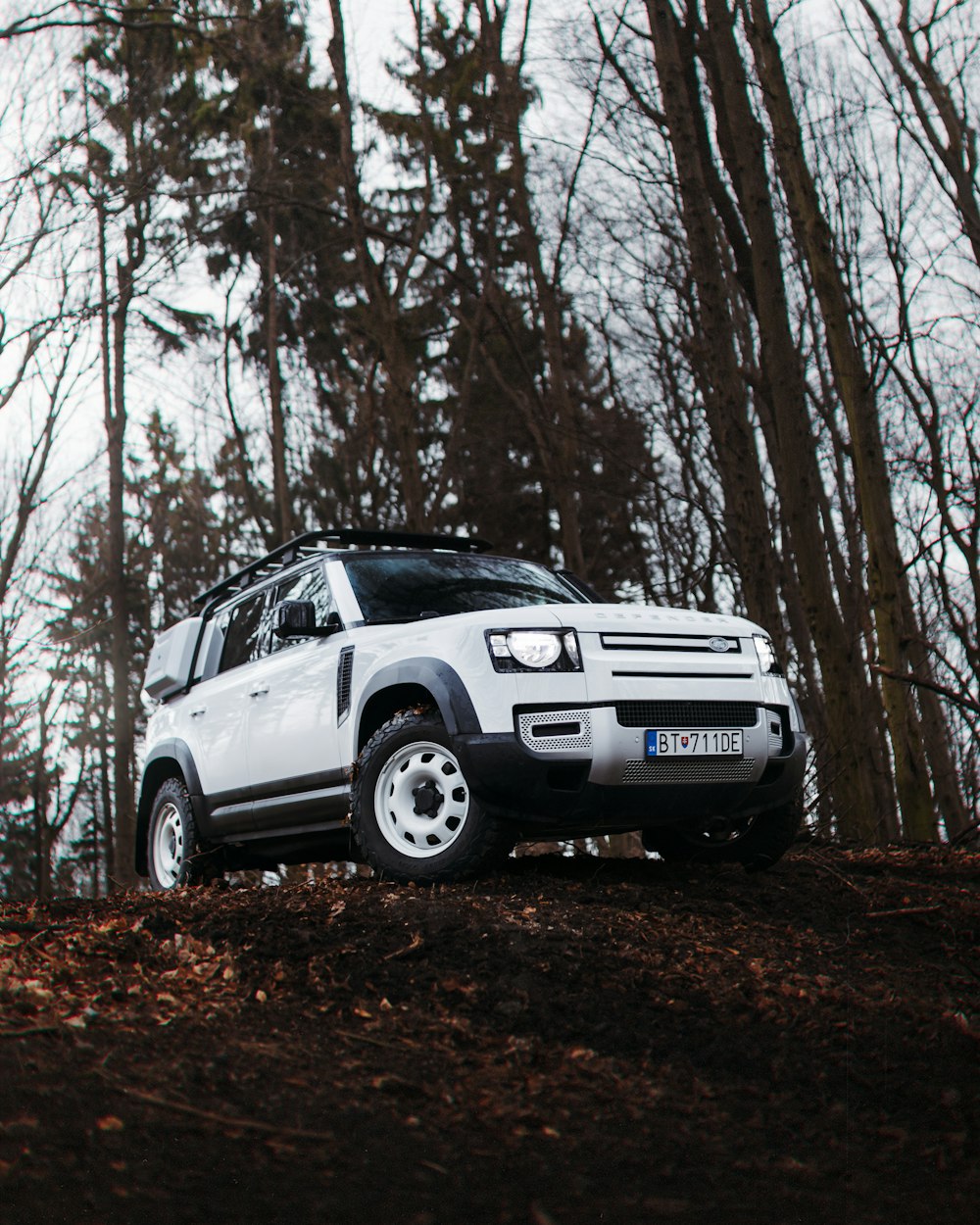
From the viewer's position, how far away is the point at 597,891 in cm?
544

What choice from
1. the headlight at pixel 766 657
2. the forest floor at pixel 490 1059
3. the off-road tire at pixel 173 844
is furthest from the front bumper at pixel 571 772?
the off-road tire at pixel 173 844

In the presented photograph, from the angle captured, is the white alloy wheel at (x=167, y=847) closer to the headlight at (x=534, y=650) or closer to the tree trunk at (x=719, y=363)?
the headlight at (x=534, y=650)

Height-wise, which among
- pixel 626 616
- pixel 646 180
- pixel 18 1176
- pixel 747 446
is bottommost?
pixel 18 1176

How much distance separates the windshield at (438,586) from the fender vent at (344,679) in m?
0.26

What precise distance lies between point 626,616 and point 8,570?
15680 mm

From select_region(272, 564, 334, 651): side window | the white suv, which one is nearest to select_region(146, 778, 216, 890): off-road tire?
the white suv

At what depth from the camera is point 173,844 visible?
8.39 metres

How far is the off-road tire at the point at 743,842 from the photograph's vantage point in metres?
6.34

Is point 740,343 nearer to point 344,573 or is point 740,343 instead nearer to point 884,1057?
point 344,573

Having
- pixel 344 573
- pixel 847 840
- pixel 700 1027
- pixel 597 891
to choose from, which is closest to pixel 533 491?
pixel 847 840

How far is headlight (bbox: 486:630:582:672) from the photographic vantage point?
5531 millimetres

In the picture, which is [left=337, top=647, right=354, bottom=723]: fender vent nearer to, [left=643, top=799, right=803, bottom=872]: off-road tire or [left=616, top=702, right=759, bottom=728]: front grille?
[left=616, top=702, right=759, bottom=728]: front grille

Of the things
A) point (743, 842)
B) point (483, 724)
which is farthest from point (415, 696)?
point (743, 842)

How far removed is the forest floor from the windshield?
67.5 inches
